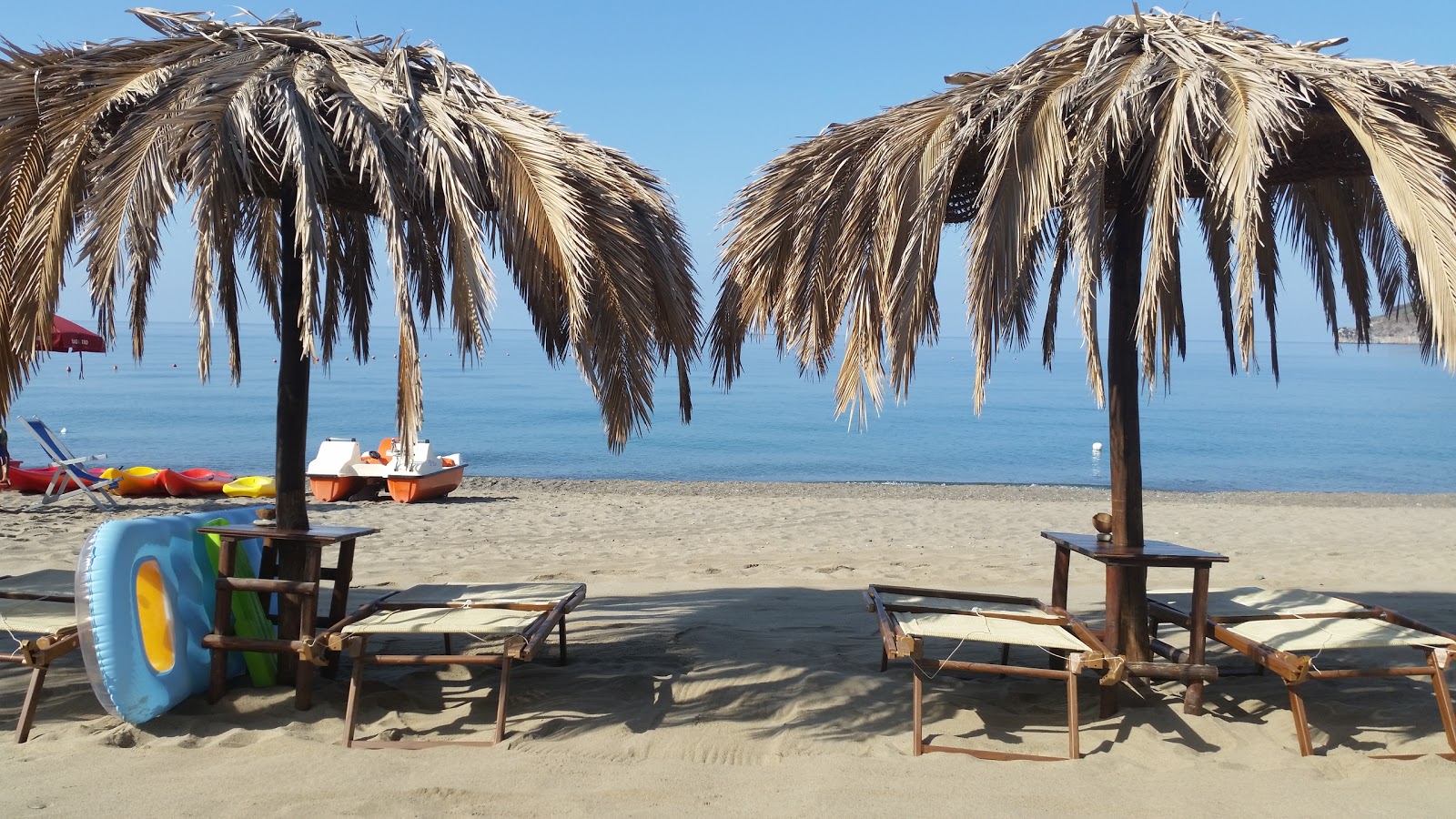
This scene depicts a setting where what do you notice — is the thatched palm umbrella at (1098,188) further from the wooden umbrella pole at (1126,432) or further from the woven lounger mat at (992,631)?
the woven lounger mat at (992,631)

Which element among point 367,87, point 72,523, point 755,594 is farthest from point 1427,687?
point 72,523

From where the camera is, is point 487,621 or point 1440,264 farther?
point 487,621

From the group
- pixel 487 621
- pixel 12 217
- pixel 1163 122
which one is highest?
pixel 1163 122

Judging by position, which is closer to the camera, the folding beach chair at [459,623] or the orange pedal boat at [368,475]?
the folding beach chair at [459,623]

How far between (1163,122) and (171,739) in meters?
4.22

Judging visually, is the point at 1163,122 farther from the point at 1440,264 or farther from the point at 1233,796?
the point at 1233,796

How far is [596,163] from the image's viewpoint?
12.5ft

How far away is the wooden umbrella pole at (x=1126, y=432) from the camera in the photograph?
4.15 m

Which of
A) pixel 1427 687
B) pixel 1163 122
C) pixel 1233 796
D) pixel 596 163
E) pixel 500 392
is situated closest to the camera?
pixel 1233 796

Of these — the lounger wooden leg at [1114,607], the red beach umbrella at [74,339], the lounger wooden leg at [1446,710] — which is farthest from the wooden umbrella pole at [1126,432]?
the red beach umbrella at [74,339]

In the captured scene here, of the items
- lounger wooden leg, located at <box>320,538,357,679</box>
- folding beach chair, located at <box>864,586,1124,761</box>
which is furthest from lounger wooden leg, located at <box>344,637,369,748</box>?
folding beach chair, located at <box>864,586,1124,761</box>

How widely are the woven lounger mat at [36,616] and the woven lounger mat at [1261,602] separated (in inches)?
179

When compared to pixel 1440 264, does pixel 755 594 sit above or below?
below

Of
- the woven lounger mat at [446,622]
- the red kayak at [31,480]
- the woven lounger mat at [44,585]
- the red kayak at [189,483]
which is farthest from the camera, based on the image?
the red kayak at [189,483]
